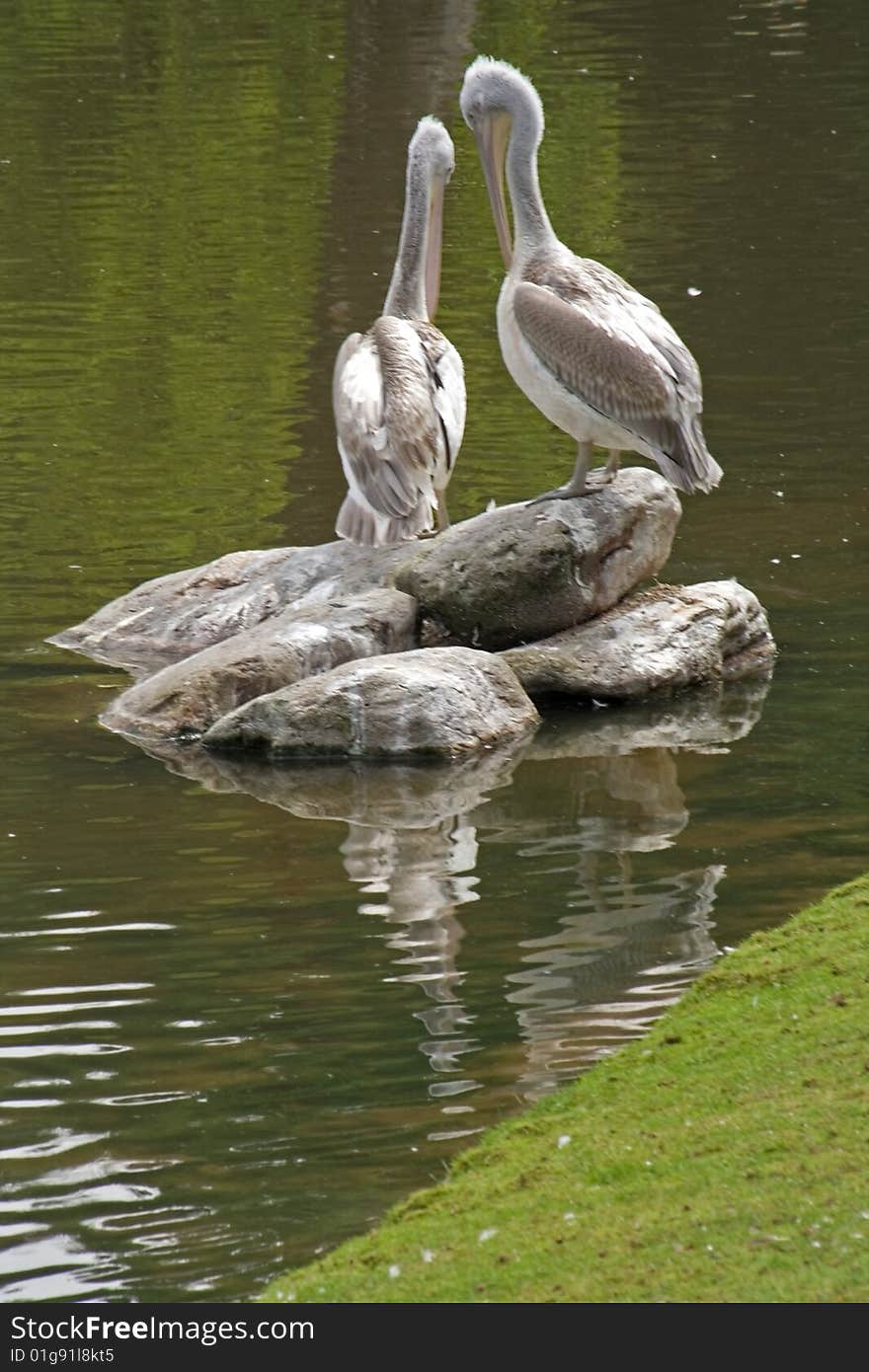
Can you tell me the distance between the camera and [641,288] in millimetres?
19469

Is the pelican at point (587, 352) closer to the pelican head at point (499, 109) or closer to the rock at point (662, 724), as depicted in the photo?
the pelican head at point (499, 109)

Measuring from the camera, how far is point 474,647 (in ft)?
36.2

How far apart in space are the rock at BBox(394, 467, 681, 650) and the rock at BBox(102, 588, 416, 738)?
10.4 inches

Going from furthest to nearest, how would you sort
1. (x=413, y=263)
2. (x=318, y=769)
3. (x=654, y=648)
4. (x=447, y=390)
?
(x=413, y=263)
(x=447, y=390)
(x=654, y=648)
(x=318, y=769)

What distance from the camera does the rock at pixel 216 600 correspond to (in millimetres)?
11617

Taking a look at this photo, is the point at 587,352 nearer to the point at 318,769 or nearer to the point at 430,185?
the point at 318,769

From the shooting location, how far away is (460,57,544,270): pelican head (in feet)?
36.0

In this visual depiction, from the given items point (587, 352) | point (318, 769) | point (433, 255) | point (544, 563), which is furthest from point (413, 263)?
point (318, 769)

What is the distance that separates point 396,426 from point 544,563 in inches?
42.0

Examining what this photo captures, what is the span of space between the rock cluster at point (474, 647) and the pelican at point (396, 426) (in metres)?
0.27

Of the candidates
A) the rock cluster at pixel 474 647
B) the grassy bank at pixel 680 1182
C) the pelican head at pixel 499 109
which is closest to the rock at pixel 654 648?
the rock cluster at pixel 474 647

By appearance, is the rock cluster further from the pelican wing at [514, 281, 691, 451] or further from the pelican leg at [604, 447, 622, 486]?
the pelican wing at [514, 281, 691, 451]
